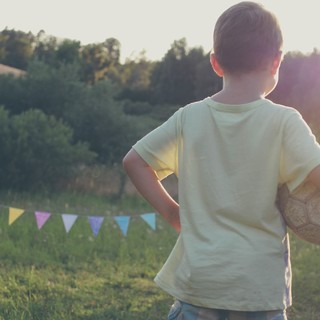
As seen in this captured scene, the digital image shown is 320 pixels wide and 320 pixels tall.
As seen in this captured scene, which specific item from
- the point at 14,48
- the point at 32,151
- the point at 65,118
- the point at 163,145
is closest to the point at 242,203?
the point at 163,145

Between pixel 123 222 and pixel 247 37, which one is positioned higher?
pixel 247 37

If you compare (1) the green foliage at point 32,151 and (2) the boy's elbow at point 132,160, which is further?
(1) the green foliage at point 32,151

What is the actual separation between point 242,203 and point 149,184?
39 centimetres

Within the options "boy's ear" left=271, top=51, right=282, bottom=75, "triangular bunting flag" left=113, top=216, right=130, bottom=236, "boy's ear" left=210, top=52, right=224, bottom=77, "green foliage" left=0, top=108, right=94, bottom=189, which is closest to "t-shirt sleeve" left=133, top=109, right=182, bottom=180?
"boy's ear" left=210, top=52, right=224, bottom=77

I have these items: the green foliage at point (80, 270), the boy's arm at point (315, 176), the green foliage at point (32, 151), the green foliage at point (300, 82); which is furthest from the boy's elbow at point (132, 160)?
the green foliage at point (300, 82)

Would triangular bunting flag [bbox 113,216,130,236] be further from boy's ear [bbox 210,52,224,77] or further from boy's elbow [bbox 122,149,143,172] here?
boy's ear [bbox 210,52,224,77]

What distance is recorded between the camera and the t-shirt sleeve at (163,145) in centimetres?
233

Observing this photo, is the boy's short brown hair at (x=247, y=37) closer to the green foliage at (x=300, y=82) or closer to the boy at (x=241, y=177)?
the boy at (x=241, y=177)

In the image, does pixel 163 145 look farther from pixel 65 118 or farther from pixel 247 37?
pixel 65 118

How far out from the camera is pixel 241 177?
7.22 feet

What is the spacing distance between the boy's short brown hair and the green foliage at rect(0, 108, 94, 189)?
33.3 feet

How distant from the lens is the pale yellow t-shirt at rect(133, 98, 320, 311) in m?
2.17

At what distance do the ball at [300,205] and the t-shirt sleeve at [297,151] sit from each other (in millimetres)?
44

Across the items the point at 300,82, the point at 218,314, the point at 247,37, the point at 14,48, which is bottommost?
the point at 218,314
